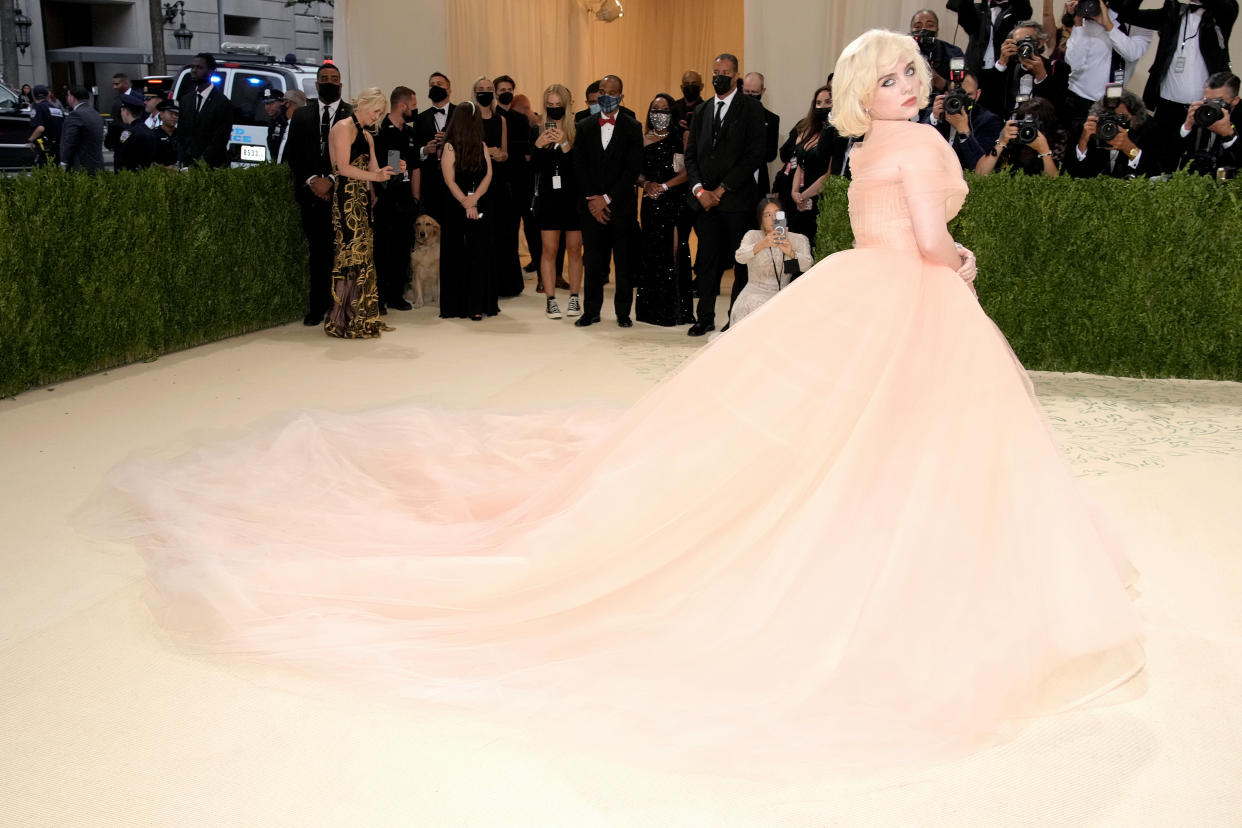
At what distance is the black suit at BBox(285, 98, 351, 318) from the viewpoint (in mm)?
8328

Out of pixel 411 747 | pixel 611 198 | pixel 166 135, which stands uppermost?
pixel 166 135

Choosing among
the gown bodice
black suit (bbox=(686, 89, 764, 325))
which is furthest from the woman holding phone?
the gown bodice

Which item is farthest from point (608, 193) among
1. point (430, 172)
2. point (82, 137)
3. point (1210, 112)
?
point (82, 137)

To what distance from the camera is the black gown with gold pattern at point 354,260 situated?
Answer: 8078mm

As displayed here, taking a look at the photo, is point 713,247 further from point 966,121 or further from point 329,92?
point 329,92

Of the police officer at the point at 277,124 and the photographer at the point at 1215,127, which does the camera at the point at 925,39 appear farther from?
the police officer at the point at 277,124

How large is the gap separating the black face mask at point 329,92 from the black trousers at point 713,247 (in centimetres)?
287

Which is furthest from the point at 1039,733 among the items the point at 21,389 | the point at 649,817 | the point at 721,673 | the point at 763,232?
the point at 21,389

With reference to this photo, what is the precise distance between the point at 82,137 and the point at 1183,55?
11.4 metres

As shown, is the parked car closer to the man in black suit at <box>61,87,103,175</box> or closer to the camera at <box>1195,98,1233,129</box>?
the man in black suit at <box>61,87,103,175</box>

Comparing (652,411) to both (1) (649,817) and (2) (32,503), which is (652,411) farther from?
(2) (32,503)

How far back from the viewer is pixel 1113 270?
6934 mm

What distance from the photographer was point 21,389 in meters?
6.32

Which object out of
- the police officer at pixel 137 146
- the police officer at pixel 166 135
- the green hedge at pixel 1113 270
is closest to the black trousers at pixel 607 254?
the green hedge at pixel 1113 270
